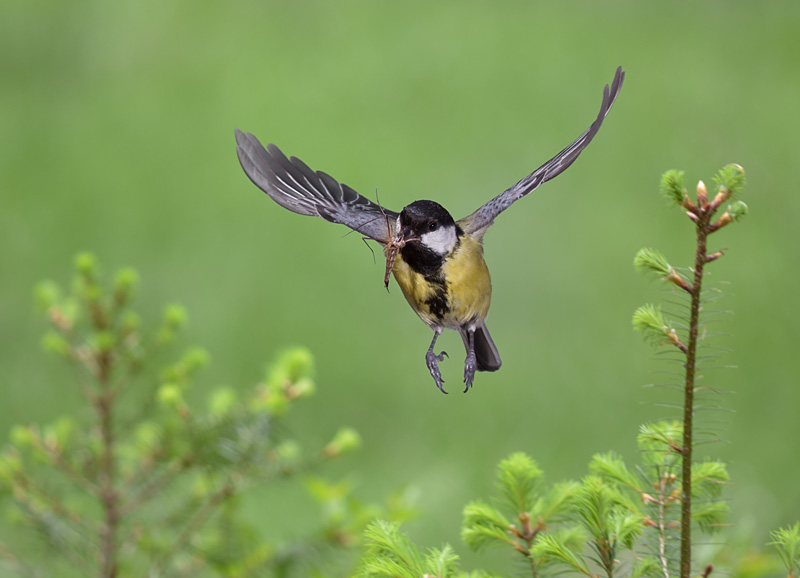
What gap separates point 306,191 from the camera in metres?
0.69

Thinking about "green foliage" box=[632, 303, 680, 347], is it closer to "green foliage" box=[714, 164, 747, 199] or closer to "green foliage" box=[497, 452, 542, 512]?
"green foliage" box=[714, 164, 747, 199]

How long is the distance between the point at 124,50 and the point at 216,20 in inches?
14.6

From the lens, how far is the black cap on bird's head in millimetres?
580

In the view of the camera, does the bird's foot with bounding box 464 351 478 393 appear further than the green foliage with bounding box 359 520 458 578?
No

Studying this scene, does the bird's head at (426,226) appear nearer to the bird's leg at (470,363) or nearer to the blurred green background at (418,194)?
the bird's leg at (470,363)

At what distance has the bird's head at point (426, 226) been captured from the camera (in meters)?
0.58

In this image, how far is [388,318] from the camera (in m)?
2.82

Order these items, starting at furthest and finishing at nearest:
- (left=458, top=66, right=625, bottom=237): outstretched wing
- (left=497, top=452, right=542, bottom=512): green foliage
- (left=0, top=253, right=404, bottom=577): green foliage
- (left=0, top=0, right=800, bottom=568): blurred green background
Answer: (left=0, top=0, right=800, bottom=568): blurred green background
(left=0, top=253, right=404, bottom=577): green foliage
(left=497, top=452, right=542, bottom=512): green foliage
(left=458, top=66, right=625, bottom=237): outstretched wing

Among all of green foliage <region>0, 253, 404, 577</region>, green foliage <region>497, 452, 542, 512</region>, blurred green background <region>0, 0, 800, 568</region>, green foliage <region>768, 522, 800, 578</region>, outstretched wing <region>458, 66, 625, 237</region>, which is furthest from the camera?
blurred green background <region>0, 0, 800, 568</region>

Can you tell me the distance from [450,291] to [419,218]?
0.06 m

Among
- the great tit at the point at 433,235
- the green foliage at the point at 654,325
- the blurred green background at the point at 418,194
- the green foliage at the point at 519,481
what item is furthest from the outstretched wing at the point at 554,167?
the blurred green background at the point at 418,194

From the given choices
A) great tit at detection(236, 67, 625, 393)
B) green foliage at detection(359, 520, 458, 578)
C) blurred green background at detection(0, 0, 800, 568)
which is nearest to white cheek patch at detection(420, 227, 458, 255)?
great tit at detection(236, 67, 625, 393)

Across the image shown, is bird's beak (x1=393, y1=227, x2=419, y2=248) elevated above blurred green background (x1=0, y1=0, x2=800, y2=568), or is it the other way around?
blurred green background (x1=0, y1=0, x2=800, y2=568)

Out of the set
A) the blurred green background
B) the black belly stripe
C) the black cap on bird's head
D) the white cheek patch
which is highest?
the blurred green background
